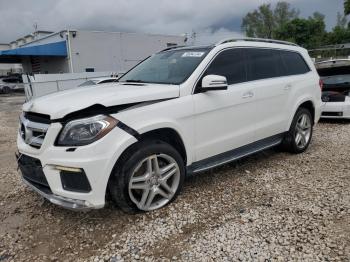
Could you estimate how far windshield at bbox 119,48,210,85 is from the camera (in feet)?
12.8

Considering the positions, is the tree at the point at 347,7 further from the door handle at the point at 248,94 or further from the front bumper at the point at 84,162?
the front bumper at the point at 84,162

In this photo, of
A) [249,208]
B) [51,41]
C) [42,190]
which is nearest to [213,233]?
[249,208]

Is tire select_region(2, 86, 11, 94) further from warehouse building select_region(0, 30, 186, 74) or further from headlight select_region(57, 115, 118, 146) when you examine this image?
headlight select_region(57, 115, 118, 146)

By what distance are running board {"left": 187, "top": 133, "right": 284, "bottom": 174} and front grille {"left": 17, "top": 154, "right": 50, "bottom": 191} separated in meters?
1.58

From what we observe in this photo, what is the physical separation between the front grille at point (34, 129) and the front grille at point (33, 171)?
0.17 metres

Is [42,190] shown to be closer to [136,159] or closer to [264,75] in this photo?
[136,159]

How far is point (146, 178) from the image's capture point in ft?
11.1

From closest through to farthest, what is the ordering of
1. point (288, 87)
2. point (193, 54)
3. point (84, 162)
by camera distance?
point (84, 162), point (193, 54), point (288, 87)

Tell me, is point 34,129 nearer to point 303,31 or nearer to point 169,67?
point 169,67

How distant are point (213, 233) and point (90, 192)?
49.0 inches

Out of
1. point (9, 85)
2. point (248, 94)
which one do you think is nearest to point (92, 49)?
point (9, 85)

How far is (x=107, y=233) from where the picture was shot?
Result: 325 centimetres

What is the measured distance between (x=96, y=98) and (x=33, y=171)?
101cm

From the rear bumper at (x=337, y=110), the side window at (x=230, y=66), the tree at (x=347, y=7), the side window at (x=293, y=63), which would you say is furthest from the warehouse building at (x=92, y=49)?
the side window at (x=230, y=66)
